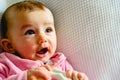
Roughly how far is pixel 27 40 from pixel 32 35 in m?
0.02

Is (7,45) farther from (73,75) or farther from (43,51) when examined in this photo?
(73,75)

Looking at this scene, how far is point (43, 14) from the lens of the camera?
118 cm

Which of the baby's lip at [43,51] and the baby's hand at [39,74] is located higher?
the baby's hand at [39,74]

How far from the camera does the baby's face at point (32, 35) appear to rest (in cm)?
113

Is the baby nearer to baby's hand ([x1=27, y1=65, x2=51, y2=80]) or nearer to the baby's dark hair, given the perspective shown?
the baby's dark hair

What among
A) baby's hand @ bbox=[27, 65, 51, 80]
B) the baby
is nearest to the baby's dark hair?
the baby

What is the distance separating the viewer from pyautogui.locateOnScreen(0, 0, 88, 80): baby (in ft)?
3.67

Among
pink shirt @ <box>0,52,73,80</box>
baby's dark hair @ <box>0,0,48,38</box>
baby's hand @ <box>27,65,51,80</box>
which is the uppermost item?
baby's dark hair @ <box>0,0,48,38</box>

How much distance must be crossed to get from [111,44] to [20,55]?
33 cm

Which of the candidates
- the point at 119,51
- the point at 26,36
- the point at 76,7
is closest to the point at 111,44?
the point at 119,51

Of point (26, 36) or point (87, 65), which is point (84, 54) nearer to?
point (87, 65)

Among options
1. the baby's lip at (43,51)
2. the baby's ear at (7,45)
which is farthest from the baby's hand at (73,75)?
the baby's ear at (7,45)

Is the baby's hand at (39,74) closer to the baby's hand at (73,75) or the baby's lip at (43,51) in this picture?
the baby's hand at (73,75)

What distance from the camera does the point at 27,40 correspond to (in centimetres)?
113
